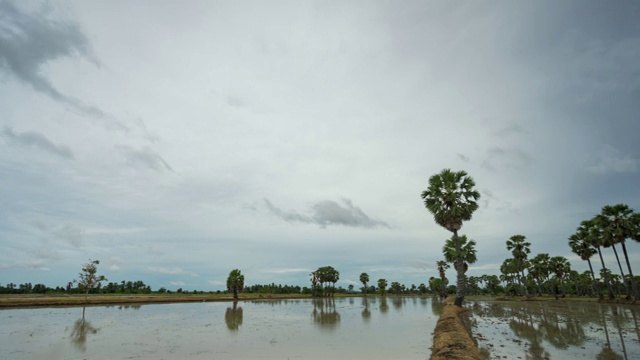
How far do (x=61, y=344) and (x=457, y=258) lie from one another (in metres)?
34.5

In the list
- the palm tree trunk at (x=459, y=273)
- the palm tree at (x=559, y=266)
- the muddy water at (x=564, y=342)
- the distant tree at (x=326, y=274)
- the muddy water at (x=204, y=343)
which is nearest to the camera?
the muddy water at (x=564, y=342)

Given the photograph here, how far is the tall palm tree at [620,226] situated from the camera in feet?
152

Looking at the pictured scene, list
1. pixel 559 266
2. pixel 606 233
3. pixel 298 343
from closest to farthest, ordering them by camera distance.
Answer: pixel 298 343 → pixel 606 233 → pixel 559 266

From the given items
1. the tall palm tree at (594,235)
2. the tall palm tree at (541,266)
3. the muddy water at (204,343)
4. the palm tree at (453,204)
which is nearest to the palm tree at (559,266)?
the tall palm tree at (541,266)

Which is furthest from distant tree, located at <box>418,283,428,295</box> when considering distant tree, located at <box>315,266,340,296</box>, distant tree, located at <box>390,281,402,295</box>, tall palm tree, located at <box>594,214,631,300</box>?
tall palm tree, located at <box>594,214,631,300</box>

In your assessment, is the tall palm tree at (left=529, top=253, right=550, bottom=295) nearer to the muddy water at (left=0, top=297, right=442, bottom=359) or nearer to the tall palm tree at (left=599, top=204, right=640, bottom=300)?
the tall palm tree at (left=599, top=204, right=640, bottom=300)

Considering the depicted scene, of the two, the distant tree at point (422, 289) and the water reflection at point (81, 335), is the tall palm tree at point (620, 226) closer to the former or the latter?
the water reflection at point (81, 335)

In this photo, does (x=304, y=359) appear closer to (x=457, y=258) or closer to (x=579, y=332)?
(x=579, y=332)

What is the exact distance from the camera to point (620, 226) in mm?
47688

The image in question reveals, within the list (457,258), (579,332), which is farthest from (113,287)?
(579,332)

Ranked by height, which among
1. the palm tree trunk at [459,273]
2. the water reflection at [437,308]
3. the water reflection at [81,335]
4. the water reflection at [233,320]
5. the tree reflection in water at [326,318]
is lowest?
the water reflection at [437,308]

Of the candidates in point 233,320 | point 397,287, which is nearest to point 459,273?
point 233,320

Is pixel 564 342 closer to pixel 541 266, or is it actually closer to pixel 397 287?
pixel 541 266

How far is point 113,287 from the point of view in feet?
394
